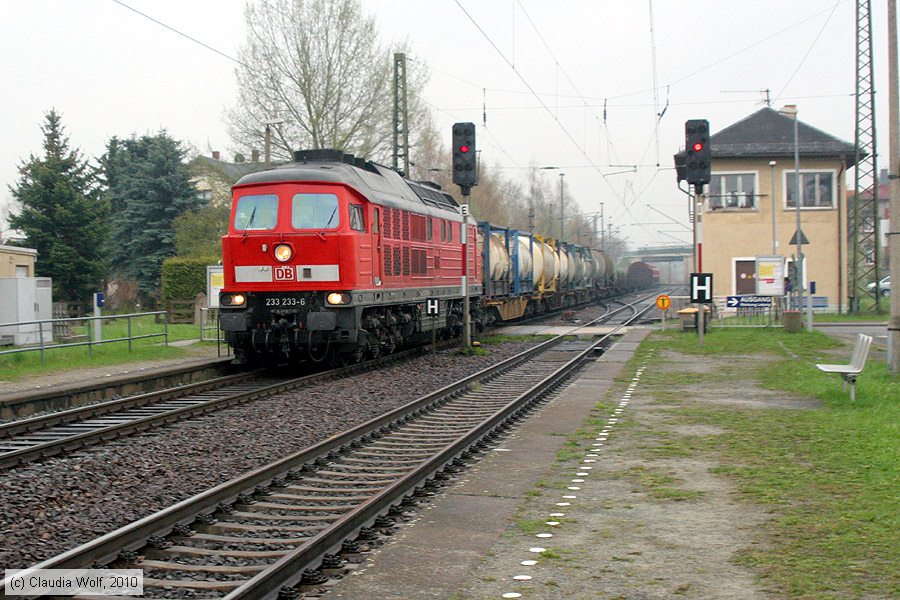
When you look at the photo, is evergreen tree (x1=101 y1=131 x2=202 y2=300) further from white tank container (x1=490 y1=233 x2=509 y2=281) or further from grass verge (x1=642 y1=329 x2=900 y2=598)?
grass verge (x1=642 y1=329 x2=900 y2=598)

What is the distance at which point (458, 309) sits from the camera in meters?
26.1

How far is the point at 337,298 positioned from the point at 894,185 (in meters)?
9.44

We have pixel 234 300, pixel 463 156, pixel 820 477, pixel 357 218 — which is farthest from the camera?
pixel 463 156

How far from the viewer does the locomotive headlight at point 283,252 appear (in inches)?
685

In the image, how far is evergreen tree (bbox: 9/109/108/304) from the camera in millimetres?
39531

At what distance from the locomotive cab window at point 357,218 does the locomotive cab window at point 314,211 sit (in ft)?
1.13

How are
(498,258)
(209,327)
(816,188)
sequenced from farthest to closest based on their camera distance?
(816,188) → (498,258) → (209,327)

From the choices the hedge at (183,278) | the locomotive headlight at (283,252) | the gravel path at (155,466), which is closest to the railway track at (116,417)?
the gravel path at (155,466)

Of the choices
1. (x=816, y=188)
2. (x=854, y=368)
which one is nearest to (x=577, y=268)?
(x=816, y=188)

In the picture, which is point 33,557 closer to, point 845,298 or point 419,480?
point 419,480

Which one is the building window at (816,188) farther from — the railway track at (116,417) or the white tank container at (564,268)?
the railway track at (116,417)

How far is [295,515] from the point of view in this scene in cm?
778

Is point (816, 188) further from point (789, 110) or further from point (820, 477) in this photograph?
point (820, 477)

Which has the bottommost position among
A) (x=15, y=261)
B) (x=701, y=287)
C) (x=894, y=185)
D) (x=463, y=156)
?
(x=701, y=287)
